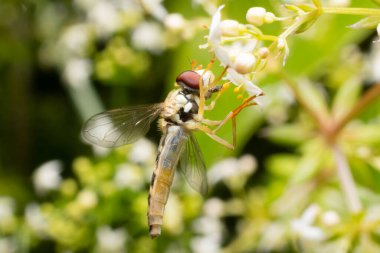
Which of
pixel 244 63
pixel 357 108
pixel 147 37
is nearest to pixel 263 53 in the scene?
pixel 244 63

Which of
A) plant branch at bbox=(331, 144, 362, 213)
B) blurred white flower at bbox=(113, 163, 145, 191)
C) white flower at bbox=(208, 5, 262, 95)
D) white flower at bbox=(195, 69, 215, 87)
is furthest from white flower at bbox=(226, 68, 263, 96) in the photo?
blurred white flower at bbox=(113, 163, 145, 191)

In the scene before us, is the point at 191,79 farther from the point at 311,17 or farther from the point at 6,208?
the point at 6,208

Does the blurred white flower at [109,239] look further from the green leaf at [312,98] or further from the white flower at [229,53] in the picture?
the white flower at [229,53]

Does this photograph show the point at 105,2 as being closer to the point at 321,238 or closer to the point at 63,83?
the point at 63,83

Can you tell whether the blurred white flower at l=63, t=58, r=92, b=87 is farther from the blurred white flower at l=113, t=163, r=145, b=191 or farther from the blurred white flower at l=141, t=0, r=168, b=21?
the blurred white flower at l=141, t=0, r=168, b=21

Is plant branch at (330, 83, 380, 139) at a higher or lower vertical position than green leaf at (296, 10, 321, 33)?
lower
